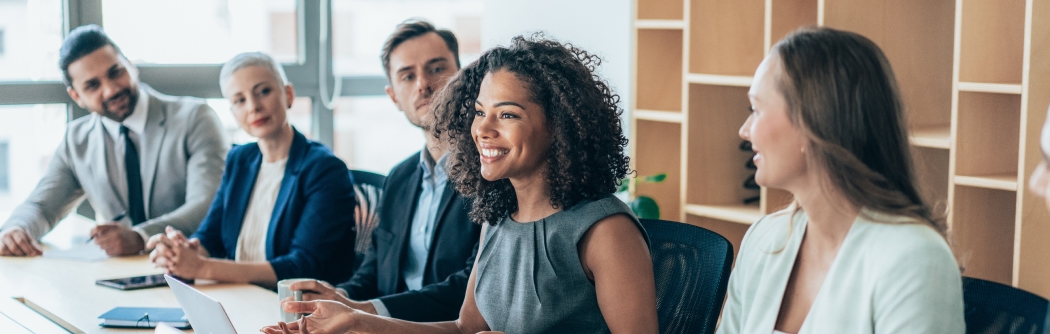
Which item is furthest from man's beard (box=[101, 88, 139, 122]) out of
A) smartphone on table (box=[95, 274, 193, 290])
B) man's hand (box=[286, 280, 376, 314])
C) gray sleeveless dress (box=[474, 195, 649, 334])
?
gray sleeveless dress (box=[474, 195, 649, 334])

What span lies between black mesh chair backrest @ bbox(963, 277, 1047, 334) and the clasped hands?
5.60 feet

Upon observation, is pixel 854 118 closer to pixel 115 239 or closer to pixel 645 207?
pixel 645 207

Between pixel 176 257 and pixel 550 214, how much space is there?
3.53ft

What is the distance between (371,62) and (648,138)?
157 cm

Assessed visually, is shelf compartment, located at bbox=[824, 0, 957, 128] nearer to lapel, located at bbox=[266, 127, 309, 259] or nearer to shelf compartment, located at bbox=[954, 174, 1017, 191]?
shelf compartment, located at bbox=[954, 174, 1017, 191]

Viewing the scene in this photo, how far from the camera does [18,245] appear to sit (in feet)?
9.08

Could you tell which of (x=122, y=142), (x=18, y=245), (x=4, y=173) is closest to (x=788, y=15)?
(x=122, y=142)

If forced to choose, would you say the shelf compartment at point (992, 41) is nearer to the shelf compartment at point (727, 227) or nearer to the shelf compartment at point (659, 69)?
the shelf compartment at point (727, 227)

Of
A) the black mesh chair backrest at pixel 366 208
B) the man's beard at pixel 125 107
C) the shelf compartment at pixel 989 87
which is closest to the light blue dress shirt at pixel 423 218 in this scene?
the black mesh chair backrest at pixel 366 208

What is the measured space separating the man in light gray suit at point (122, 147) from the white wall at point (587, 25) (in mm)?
1131

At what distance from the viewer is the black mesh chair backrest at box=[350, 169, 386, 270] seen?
2588 millimetres

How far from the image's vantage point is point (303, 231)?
2498mm

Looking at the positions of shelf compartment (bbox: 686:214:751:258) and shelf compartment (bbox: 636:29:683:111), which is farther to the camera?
shelf compartment (bbox: 636:29:683:111)

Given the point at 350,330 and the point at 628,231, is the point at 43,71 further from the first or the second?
the point at 628,231
